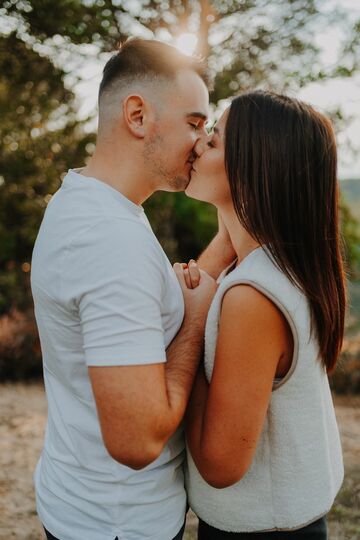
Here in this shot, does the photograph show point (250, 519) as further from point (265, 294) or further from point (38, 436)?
point (38, 436)

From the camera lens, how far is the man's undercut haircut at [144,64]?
79.8 inches

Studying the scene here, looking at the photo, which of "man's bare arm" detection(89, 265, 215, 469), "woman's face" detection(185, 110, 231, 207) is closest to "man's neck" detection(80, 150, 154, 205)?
"woman's face" detection(185, 110, 231, 207)

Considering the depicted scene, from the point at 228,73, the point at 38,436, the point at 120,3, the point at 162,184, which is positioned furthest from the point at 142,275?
the point at 228,73

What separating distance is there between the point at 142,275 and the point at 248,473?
2.40 feet

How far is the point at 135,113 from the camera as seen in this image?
6.40ft

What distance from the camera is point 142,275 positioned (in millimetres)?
1495

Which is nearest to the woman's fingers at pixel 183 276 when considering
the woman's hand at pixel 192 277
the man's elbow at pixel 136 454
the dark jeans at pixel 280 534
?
the woman's hand at pixel 192 277

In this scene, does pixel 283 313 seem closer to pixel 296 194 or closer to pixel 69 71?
pixel 296 194

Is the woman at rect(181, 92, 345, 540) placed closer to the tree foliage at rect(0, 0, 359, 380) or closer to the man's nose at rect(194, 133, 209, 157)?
the man's nose at rect(194, 133, 209, 157)

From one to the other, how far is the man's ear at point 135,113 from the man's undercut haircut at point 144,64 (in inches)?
4.6

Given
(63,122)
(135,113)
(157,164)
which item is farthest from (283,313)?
(63,122)

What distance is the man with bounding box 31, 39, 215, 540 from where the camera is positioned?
1451mm

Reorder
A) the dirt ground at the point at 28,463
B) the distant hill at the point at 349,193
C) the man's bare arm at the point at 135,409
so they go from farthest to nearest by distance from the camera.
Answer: the distant hill at the point at 349,193
the dirt ground at the point at 28,463
the man's bare arm at the point at 135,409

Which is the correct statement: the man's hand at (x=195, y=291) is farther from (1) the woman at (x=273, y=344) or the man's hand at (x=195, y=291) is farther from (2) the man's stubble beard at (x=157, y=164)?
(2) the man's stubble beard at (x=157, y=164)
